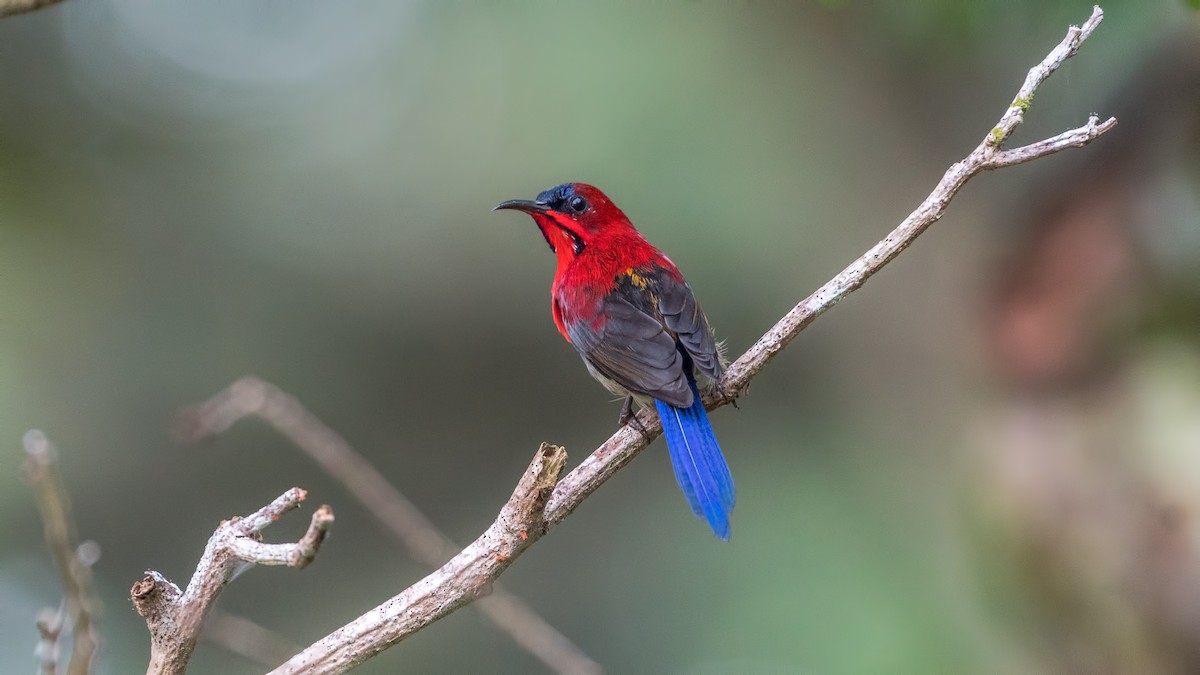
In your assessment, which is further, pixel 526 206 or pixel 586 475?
pixel 526 206

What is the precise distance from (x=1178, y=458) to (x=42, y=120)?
18.6ft

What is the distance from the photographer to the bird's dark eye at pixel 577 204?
374 centimetres

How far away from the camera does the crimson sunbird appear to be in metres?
2.79

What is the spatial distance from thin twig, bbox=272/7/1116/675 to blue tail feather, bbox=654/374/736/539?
2.9 inches

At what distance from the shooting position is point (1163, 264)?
3.93 meters

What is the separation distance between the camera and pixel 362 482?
261cm

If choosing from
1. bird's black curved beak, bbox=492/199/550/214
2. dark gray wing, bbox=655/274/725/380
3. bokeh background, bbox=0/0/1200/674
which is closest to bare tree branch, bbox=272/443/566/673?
dark gray wing, bbox=655/274/725/380

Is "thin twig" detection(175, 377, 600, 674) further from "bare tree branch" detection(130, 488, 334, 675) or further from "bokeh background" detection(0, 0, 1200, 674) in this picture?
"bokeh background" detection(0, 0, 1200, 674)

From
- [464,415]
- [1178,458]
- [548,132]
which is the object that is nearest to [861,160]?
[548,132]

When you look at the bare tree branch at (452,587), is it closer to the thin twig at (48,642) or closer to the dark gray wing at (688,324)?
the thin twig at (48,642)

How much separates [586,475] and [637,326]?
1042 mm

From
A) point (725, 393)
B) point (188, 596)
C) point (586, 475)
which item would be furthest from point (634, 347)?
point (188, 596)

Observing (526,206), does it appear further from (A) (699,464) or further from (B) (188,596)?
(B) (188,596)

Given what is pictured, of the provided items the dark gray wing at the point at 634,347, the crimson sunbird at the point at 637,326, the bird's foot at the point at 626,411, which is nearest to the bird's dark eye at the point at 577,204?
the crimson sunbird at the point at 637,326
